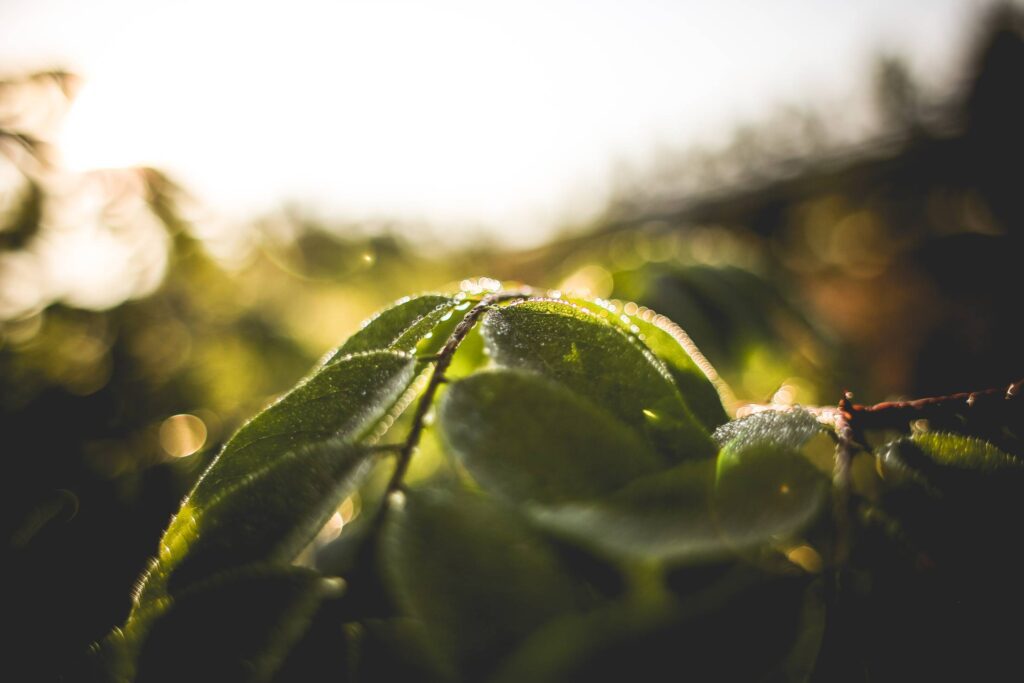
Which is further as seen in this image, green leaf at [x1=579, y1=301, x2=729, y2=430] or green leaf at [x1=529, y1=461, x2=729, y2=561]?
green leaf at [x1=579, y1=301, x2=729, y2=430]

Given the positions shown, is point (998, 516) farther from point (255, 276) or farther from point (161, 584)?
point (255, 276)

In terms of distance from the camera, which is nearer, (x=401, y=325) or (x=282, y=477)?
(x=282, y=477)

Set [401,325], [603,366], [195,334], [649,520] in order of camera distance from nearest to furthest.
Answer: [649,520], [603,366], [401,325], [195,334]

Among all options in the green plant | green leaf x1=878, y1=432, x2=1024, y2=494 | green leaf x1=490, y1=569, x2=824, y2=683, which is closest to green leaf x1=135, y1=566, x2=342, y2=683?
the green plant

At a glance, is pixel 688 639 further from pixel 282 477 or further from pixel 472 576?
pixel 282 477

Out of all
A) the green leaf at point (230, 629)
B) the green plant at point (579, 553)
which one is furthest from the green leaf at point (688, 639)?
the green leaf at point (230, 629)

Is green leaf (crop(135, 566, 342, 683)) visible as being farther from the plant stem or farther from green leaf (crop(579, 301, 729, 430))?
green leaf (crop(579, 301, 729, 430))

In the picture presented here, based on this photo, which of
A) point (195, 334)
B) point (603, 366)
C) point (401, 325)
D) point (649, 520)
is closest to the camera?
point (649, 520)

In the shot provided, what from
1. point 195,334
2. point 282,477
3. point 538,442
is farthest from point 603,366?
point 195,334
